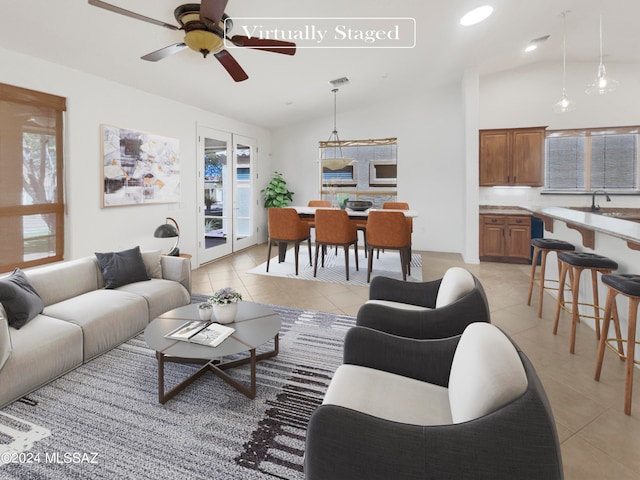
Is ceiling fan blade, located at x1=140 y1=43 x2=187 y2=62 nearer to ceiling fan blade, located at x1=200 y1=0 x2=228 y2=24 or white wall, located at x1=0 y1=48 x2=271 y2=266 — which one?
ceiling fan blade, located at x1=200 y1=0 x2=228 y2=24

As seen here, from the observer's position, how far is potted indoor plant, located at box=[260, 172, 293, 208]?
309 inches

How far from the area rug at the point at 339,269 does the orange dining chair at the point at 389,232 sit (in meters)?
0.36

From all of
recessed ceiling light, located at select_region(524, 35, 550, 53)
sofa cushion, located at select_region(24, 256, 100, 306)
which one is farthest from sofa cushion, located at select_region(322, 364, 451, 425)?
recessed ceiling light, located at select_region(524, 35, 550, 53)

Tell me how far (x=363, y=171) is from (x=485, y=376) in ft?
22.9

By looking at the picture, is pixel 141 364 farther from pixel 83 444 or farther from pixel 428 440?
pixel 428 440

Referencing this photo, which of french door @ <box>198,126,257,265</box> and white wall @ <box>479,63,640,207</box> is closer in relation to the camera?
white wall @ <box>479,63,640,207</box>

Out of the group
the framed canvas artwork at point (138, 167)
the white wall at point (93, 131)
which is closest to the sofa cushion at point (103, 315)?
the white wall at point (93, 131)

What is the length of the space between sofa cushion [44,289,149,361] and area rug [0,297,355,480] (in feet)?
0.48

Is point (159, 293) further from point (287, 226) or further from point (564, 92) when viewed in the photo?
point (564, 92)

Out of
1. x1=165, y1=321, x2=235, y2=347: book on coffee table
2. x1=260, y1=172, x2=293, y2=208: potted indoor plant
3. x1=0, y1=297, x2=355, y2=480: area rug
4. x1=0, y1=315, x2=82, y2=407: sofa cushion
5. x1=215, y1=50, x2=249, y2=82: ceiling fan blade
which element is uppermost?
x1=215, y1=50, x2=249, y2=82: ceiling fan blade

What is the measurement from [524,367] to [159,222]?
16.4 feet

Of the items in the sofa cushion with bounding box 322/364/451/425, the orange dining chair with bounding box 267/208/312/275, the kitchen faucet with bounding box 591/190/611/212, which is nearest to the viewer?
the sofa cushion with bounding box 322/364/451/425

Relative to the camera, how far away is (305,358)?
266 centimetres

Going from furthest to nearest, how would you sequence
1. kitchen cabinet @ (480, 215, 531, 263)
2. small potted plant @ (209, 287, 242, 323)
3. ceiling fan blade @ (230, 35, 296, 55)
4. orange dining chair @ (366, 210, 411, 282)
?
kitchen cabinet @ (480, 215, 531, 263), orange dining chair @ (366, 210, 411, 282), ceiling fan blade @ (230, 35, 296, 55), small potted plant @ (209, 287, 242, 323)
